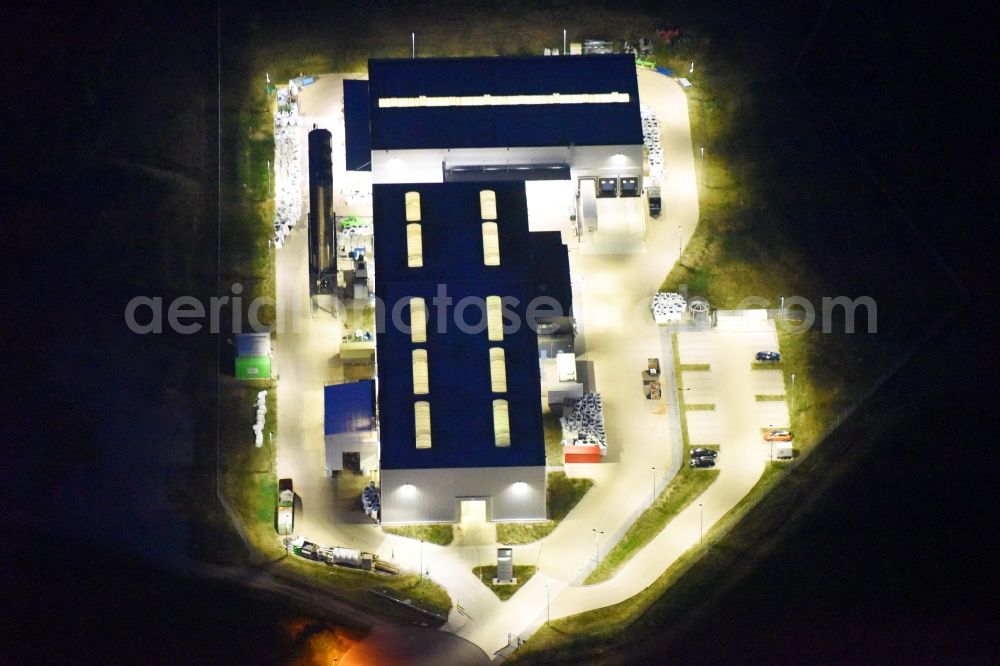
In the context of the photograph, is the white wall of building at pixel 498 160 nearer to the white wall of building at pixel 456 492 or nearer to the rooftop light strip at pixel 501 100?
the rooftop light strip at pixel 501 100

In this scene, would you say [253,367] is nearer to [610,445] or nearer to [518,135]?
[610,445]

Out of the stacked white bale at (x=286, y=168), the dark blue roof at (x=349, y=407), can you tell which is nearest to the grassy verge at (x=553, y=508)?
the dark blue roof at (x=349, y=407)

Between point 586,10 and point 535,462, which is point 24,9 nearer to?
point 586,10

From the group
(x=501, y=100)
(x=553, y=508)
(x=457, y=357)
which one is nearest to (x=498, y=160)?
(x=501, y=100)

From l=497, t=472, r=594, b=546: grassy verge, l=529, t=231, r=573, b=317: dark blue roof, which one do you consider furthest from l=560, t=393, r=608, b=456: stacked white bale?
l=529, t=231, r=573, b=317: dark blue roof

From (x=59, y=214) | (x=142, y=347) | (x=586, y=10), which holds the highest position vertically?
(x=586, y=10)

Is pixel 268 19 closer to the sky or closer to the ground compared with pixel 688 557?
closer to the sky

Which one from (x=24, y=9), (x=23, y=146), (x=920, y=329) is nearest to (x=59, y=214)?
(x=23, y=146)
